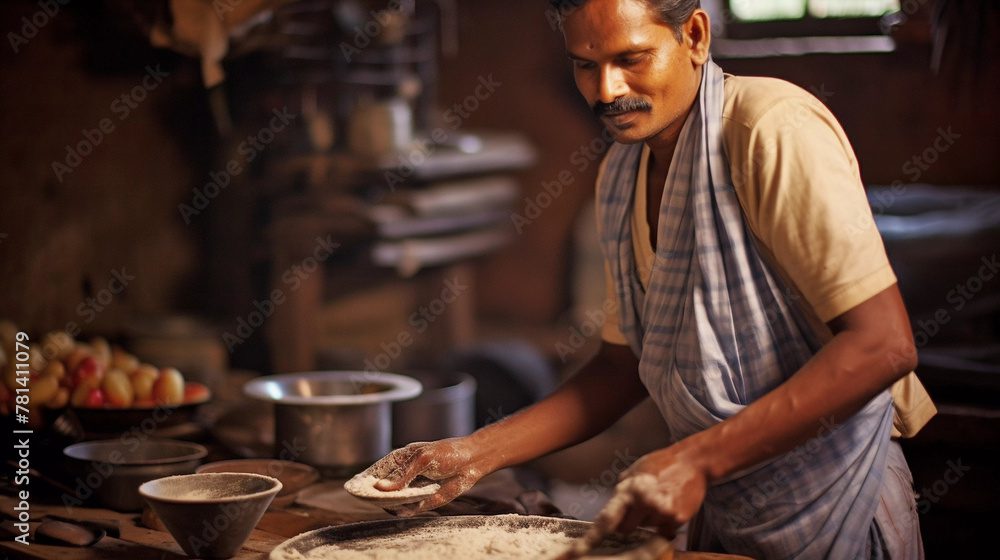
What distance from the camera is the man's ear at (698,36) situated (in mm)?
1957

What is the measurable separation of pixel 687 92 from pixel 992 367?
6.43 feet

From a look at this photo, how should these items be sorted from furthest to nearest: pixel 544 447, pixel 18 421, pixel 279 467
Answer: pixel 18 421 → pixel 279 467 → pixel 544 447

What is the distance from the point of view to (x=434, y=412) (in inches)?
129

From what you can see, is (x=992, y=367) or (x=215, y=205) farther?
(x=215, y=205)

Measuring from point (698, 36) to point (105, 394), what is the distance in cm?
189

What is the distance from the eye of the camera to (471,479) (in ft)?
6.77

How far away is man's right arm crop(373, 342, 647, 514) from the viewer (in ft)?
6.65

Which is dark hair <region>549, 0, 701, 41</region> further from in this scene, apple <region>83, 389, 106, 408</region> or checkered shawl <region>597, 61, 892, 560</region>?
apple <region>83, 389, 106, 408</region>

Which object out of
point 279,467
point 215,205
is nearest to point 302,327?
point 215,205

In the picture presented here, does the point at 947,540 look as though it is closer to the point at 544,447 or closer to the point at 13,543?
the point at 544,447

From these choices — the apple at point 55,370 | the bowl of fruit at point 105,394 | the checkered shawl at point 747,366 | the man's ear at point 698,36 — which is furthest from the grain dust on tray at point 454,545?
the apple at point 55,370

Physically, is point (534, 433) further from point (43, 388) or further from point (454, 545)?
point (43, 388)

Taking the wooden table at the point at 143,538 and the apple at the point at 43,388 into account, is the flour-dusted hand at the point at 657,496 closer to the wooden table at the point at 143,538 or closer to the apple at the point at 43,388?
the wooden table at the point at 143,538

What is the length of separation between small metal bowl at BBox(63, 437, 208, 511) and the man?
2.14ft
